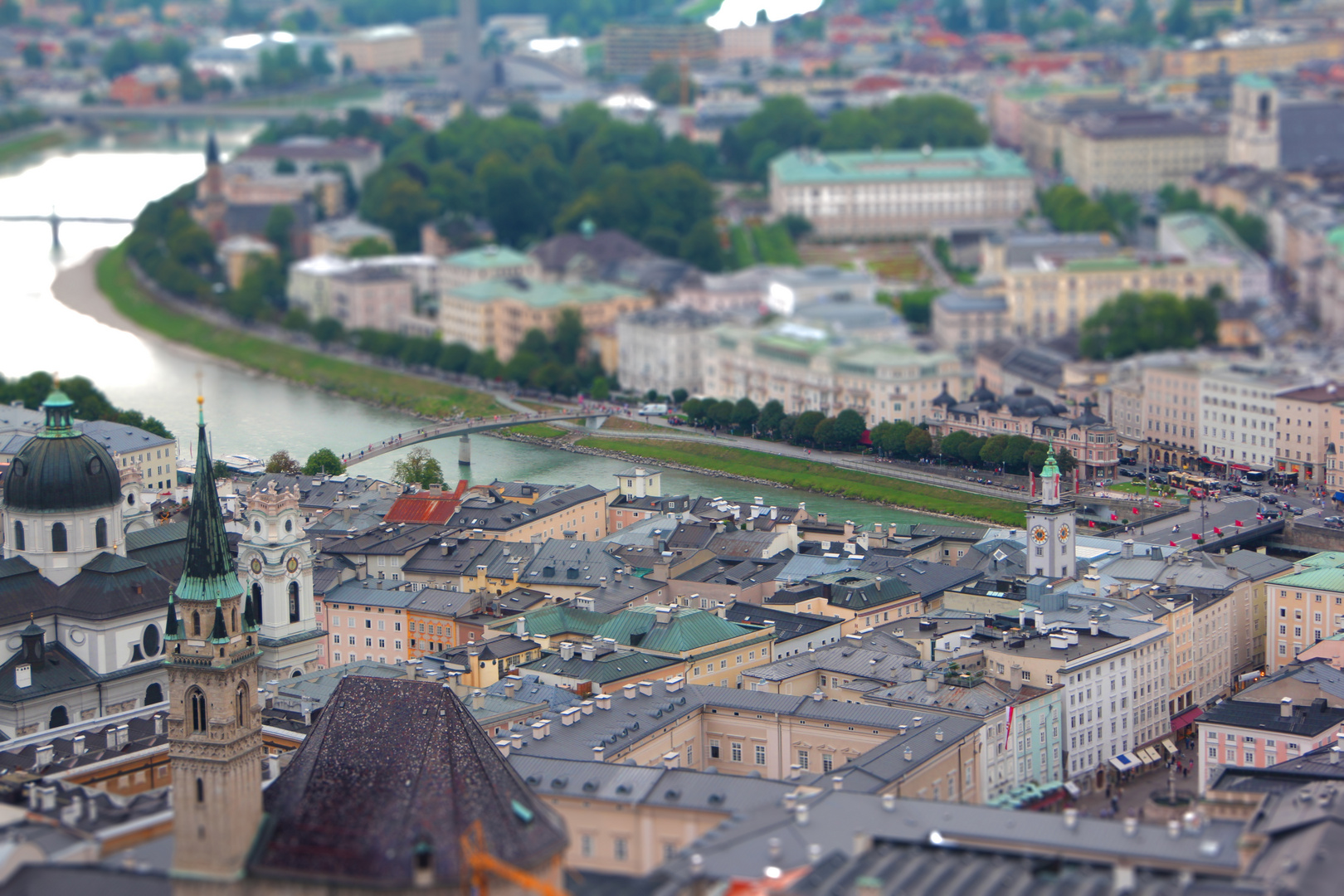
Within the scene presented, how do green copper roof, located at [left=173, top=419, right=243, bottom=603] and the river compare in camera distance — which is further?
the river

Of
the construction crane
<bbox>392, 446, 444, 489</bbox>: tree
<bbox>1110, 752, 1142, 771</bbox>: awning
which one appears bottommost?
<bbox>1110, 752, 1142, 771</bbox>: awning

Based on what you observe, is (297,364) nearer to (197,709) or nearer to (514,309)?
(514,309)

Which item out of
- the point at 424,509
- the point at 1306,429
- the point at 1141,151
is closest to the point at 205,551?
the point at 424,509

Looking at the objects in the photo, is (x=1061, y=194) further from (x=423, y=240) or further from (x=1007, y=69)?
(x=1007, y=69)

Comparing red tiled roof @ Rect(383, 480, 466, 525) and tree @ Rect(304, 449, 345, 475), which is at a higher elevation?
red tiled roof @ Rect(383, 480, 466, 525)

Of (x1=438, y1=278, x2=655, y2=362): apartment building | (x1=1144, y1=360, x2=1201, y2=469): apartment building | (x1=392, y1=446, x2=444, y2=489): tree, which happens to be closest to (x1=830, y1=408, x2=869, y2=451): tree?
(x1=1144, y1=360, x2=1201, y2=469): apartment building

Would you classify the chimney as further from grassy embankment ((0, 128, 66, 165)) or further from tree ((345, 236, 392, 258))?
grassy embankment ((0, 128, 66, 165))

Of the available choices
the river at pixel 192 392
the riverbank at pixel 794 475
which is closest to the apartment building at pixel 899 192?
the river at pixel 192 392
